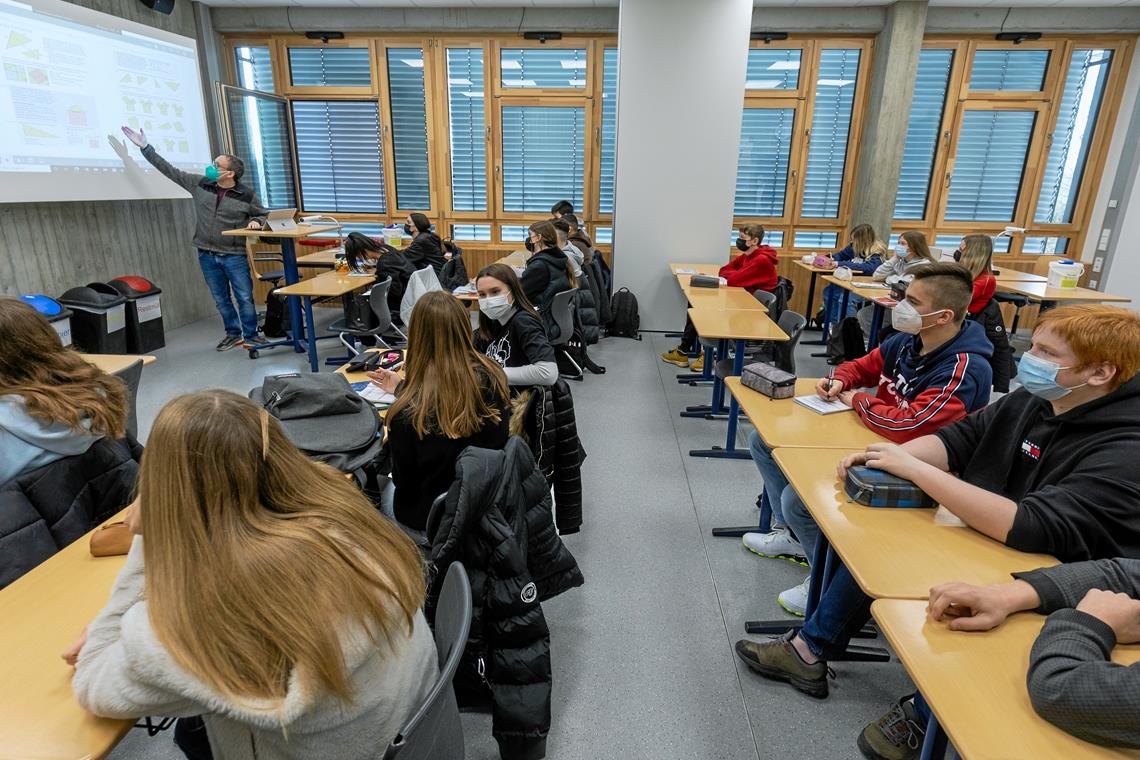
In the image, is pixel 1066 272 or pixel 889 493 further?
pixel 1066 272

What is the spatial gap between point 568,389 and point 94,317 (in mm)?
4432

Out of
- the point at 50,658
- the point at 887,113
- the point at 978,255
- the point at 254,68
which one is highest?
the point at 254,68

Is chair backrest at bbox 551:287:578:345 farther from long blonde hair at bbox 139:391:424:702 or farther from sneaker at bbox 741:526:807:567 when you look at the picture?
long blonde hair at bbox 139:391:424:702

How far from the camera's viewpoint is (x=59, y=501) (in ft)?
5.16

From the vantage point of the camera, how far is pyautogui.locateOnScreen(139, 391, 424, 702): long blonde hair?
34.3 inches

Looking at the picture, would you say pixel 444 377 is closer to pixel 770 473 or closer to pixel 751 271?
pixel 770 473

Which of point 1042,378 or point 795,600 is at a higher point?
point 1042,378

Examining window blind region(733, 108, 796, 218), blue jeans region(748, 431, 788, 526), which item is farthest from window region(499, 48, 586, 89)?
blue jeans region(748, 431, 788, 526)

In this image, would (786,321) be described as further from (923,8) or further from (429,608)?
(923,8)

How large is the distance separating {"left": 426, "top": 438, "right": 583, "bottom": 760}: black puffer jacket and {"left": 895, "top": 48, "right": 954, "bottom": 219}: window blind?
22.1ft

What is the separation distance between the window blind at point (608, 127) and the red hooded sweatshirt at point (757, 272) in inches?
89.9

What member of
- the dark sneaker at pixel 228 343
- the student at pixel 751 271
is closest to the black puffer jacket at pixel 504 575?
the student at pixel 751 271

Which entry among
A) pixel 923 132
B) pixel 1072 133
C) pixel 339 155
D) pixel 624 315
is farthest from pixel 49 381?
pixel 1072 133

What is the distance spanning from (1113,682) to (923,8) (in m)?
6.99
